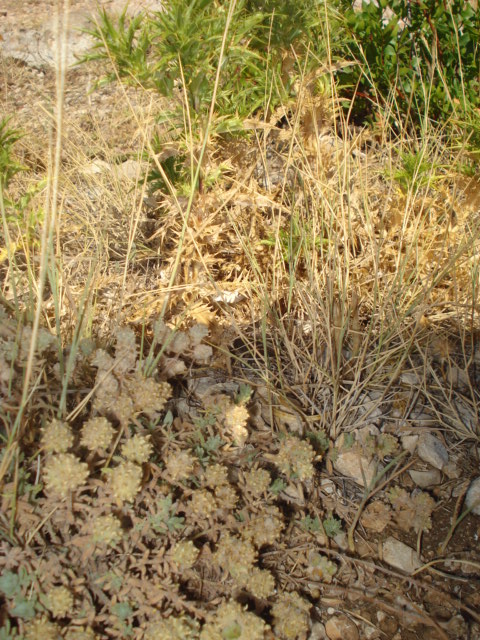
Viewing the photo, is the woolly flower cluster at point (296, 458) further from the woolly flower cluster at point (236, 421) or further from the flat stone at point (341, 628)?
the flat stone at point (341, 628)

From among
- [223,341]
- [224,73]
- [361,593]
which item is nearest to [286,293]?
[223,341]

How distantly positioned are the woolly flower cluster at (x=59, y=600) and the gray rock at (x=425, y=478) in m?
0.96

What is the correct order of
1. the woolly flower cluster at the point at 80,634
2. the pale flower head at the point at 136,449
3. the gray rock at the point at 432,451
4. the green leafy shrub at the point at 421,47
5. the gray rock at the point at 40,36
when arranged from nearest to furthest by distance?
the woolly flower cluster at the point at 80,634, the pale flower head at the point at 136,449, the gray rock at the point at 432,451, the green leafy shrub at the point at 421,47, the gray rock at the point at 40,36

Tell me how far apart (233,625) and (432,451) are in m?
0.76

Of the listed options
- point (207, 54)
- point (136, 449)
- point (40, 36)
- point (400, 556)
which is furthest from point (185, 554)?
point (40, 36)

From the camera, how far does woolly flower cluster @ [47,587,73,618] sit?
1.20 m

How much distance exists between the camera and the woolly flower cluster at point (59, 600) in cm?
120

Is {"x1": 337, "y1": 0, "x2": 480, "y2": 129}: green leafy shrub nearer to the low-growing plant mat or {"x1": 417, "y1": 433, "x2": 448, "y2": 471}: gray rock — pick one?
the low-growing plant mat

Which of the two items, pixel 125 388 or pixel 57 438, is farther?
pixel 125 388

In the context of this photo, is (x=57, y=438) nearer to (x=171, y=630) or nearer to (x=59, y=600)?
(x=59, y=600)

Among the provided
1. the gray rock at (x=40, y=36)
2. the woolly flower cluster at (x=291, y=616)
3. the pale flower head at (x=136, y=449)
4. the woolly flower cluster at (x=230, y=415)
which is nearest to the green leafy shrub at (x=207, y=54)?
the woolly flower cluster at (x=230, y=415)

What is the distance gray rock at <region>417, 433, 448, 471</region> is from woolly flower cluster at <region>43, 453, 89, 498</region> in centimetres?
96

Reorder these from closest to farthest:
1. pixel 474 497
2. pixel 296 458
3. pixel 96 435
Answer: pixel 96 435, pixel 296 458, pixel 474 497

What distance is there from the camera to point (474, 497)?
1558 millimetres
